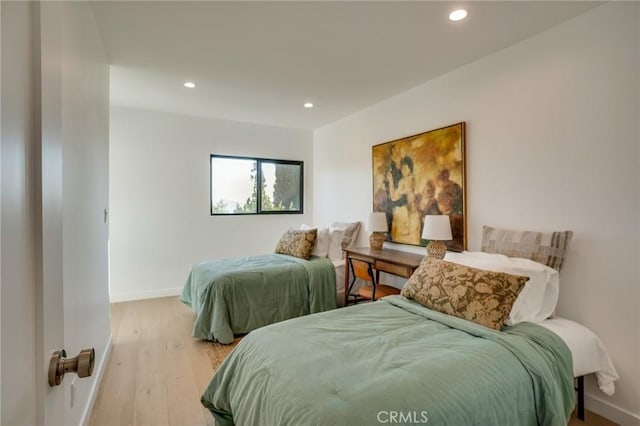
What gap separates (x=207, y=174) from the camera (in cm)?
469

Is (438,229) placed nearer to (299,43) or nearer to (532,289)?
(532,289)

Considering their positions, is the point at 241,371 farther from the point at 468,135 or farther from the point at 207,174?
the point at 207,174

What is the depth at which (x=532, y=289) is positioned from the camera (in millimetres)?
1895

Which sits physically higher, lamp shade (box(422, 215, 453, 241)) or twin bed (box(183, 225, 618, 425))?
lamp shade (box(422, 215, 453, 241))

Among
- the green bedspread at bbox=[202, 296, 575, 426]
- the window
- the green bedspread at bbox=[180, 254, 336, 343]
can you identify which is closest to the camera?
the green bedspread at bbox=[202, 296, 575, 426]

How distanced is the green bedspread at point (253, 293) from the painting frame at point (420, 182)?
0.96 m

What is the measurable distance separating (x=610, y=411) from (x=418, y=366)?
1.61 meters

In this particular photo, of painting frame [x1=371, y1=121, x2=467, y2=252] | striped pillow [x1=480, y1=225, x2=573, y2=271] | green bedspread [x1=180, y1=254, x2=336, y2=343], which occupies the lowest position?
green bedspread [x1=180, y1=254, x2=336, y2=343]

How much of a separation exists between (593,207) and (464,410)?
5.38ft

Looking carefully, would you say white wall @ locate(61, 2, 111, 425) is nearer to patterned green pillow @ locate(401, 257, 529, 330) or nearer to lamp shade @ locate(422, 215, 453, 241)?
patterned green pillow @ locate(401, 257, 529, 330)

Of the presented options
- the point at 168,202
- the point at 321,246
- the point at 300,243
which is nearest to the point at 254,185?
the point at 168,202

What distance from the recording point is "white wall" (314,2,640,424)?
6.12ft

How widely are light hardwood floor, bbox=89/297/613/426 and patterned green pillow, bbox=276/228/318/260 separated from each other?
137 cm

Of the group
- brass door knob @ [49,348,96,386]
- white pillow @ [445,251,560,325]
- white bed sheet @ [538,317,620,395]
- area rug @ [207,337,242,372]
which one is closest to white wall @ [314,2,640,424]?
white bed sheet @ [538,317,620,395]
